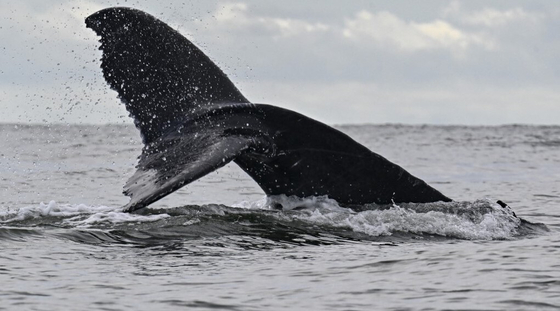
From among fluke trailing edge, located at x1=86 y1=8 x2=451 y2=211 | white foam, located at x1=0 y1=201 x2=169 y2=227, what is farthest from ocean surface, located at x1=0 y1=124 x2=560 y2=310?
fluke trailing edge, located at x1=86 y1=8 x2=451 y2=211

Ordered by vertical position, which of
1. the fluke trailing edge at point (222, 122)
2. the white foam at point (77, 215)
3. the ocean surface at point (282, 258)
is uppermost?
the fluke trailing edge at point (222, 122)

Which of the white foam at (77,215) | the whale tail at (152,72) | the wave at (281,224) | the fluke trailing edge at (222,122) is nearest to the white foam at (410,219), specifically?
the wave at (281,224)

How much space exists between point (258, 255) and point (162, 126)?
164cm

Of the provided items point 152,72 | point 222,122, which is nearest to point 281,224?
point 222,122

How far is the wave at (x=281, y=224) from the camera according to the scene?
806 cm

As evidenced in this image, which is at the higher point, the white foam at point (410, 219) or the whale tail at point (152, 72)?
the whale tail at point (152, 72)

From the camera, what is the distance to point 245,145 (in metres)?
7.63

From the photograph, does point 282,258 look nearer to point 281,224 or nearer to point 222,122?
point 281,224

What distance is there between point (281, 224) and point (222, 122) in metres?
1.14

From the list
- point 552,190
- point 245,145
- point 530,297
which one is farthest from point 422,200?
point 552,190

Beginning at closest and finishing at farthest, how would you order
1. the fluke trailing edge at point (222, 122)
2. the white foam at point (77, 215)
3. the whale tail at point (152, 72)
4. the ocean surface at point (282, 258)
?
the ocean surface at point (282, 258) < the fluke trailing edge at point (222, 122) < the whale tail at point (152, 72) < the white foam at point (77, 215)

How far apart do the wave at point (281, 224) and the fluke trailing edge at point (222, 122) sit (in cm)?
17

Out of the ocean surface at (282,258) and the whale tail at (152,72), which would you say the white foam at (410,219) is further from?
the whale tail at (152,72)

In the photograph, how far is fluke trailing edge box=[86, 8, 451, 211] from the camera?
26.8ft
